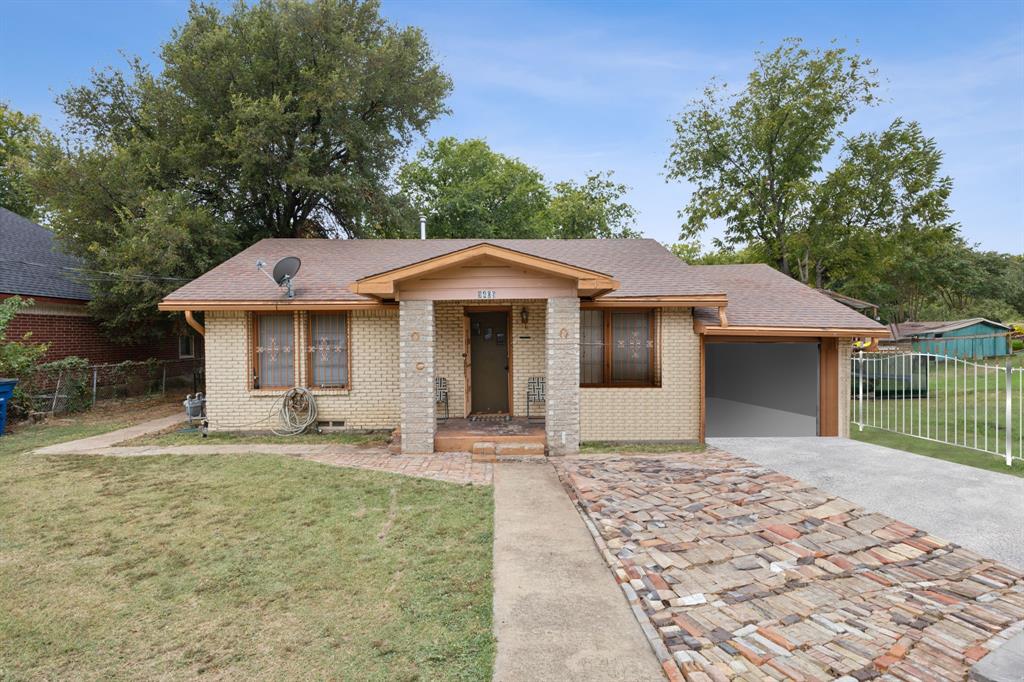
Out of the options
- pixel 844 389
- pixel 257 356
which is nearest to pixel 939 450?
pixel 844 389

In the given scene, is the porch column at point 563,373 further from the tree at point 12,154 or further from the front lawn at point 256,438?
the tree at point 12,154

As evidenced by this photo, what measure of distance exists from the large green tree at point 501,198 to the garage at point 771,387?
581 inches

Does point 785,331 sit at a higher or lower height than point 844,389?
higher

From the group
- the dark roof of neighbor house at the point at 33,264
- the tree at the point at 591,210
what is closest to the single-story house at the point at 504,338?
the dark roof of neighbor house at the point at 33,264

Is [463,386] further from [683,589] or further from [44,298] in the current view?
[44,298]

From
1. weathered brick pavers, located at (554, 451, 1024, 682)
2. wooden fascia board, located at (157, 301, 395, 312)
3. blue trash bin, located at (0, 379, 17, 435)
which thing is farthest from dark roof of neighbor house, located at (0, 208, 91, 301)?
weathered brick pavers, located at (554, 451, 1024, 682)

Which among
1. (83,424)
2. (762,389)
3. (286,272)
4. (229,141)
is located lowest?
(83,424)

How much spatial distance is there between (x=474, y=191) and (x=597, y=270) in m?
18.2

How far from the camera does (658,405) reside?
8750 millimetres

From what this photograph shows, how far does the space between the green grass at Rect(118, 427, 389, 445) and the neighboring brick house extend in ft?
19.3

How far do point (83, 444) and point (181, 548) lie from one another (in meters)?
6.33

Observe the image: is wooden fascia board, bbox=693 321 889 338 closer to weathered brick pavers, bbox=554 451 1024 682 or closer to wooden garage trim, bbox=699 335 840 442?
wooden garage trim, bbox=699 335 840 442

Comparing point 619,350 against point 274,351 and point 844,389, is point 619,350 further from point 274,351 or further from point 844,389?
point 274,351

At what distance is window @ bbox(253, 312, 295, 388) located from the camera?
9.55 meters
